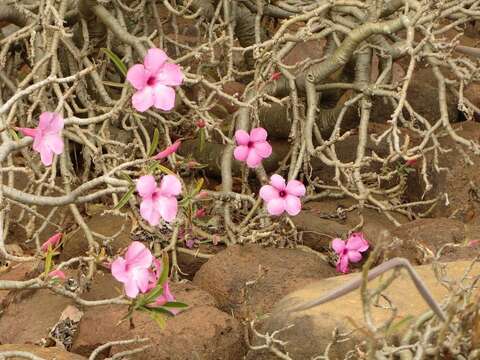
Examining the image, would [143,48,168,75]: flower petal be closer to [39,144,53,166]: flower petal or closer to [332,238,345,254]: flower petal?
[39,144,53,166]: flower petal

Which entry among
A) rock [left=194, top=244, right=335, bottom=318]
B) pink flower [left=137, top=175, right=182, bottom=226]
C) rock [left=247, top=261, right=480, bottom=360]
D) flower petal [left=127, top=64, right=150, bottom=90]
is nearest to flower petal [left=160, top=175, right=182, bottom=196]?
pink flower [left=137, top=175, right=182, bottom=226]

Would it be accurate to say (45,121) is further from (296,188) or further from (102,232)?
(102,232)

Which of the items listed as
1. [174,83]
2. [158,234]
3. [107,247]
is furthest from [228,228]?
[174,83]

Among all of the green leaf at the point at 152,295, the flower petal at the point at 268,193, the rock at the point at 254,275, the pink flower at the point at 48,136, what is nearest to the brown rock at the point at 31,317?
the rock at the point at 254,275

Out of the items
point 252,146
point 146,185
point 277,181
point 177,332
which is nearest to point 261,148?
point 252,146

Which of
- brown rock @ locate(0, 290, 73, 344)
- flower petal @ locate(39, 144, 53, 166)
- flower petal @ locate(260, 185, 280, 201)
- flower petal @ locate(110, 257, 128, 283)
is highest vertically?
flower petal @ locate(39, 144, 53, 166)

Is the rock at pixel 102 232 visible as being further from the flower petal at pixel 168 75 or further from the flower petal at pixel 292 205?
the flower petal at pixel 168 75

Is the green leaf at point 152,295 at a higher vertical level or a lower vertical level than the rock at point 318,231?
higher
